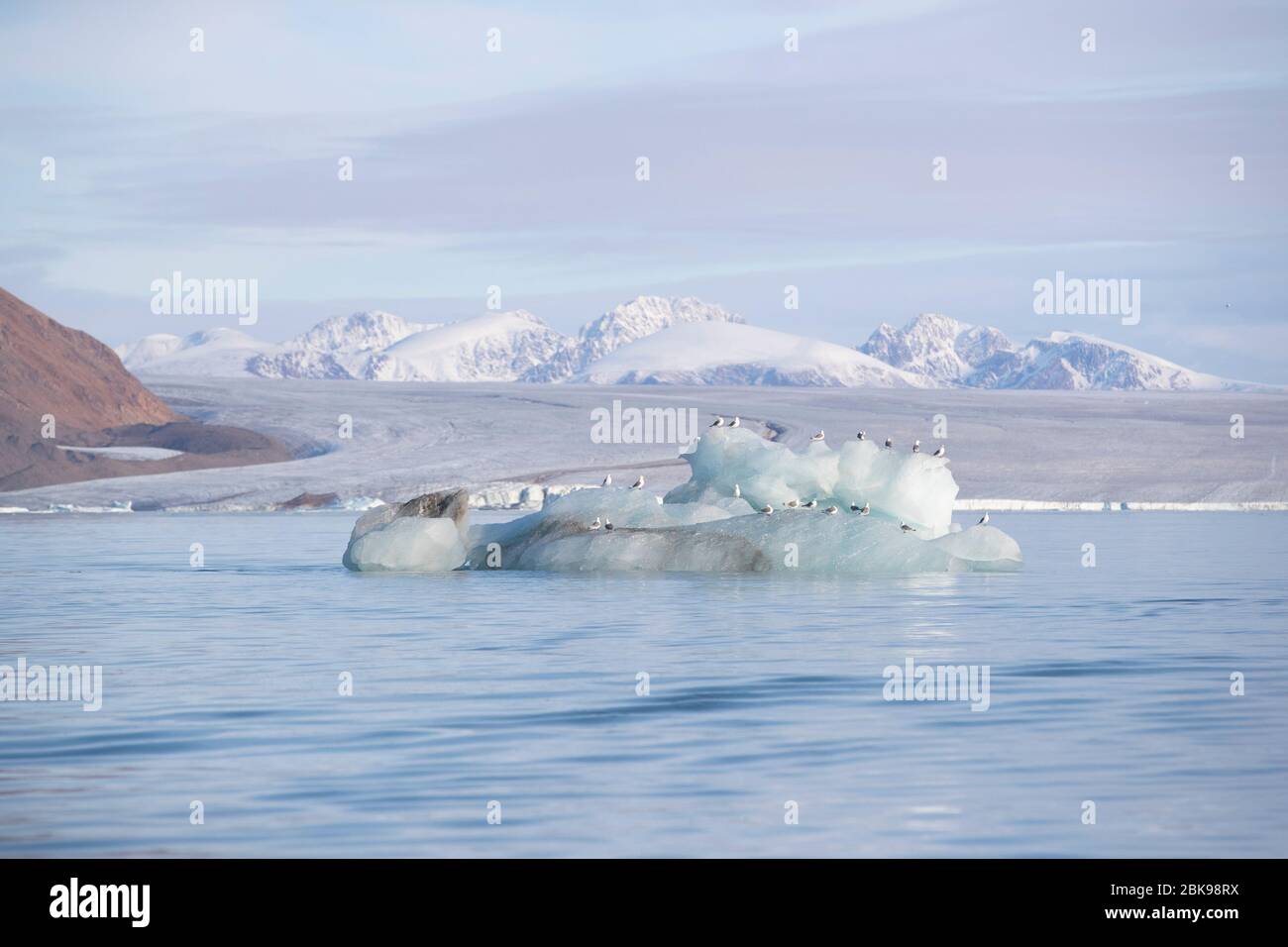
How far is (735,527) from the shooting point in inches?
888

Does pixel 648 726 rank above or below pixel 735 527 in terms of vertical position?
below

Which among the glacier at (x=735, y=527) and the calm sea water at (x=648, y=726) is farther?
the glacier at (x=735, y=527)

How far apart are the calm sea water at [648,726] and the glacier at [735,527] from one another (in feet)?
7.65

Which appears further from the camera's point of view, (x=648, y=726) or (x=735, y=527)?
(x=735, y=527)

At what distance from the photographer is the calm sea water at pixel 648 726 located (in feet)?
24.7

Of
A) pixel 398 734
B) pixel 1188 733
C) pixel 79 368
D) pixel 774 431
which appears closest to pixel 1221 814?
pixel 1188 733

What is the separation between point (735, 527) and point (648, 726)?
40.8 ft

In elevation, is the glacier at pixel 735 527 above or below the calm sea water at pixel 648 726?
above

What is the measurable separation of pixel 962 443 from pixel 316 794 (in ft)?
153

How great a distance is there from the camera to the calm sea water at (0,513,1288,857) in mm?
7535

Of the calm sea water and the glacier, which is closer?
the calm sea water

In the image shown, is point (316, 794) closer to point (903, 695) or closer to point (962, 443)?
point (903, 695)

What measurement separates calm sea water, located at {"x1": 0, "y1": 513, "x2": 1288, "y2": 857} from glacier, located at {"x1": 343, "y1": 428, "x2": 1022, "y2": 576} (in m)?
2.33

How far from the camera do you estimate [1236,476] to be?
161 feet
